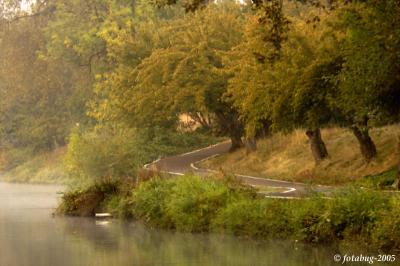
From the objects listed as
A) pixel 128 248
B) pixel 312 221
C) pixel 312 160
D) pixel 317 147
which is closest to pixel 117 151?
pixel 312 160

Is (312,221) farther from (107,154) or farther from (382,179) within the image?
(107,154)

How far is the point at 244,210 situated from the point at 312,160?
20201 mm

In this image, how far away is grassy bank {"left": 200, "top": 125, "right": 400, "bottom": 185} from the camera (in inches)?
1750

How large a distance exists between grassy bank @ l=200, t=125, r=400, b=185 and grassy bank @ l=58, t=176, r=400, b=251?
308cm

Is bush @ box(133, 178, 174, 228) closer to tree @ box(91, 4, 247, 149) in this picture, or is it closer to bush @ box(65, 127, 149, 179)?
tree @ box(91, 4, 247, 149)

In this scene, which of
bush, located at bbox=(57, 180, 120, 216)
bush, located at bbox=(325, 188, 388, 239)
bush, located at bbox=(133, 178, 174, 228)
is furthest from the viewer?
bush, located at bbox=(57, 180, 120, 216)

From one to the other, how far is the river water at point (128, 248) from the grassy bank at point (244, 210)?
2.34ft

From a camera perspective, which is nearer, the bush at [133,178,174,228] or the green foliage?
the green foliage

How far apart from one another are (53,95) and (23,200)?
4554 cm

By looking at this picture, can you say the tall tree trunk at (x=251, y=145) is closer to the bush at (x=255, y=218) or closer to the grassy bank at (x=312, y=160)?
the grassy bank at (x=312, y=160)

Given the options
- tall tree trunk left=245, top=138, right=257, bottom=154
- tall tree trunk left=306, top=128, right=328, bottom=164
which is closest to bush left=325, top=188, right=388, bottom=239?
tall tree trunk left=306, top=128, right=328, bottom=164

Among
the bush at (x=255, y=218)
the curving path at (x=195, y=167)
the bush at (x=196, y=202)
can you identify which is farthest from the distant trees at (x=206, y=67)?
the bush at (x=196, y=202)

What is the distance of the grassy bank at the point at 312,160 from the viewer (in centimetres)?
4444

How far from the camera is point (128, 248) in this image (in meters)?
31.9
